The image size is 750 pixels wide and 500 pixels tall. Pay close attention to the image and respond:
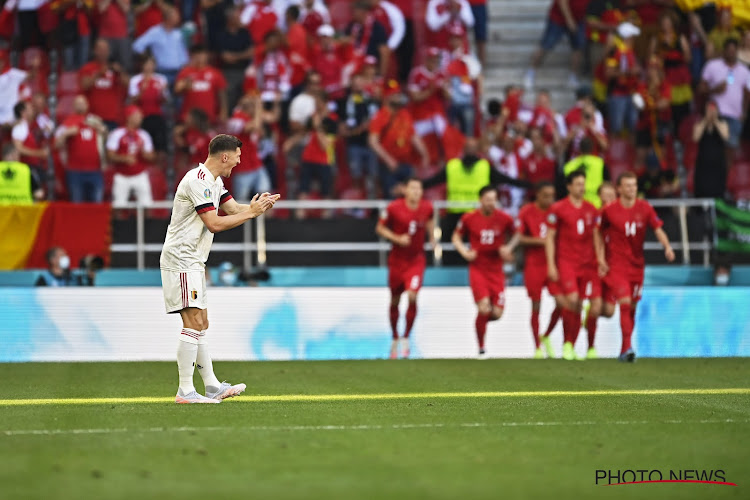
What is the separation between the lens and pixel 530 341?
17.0 meters

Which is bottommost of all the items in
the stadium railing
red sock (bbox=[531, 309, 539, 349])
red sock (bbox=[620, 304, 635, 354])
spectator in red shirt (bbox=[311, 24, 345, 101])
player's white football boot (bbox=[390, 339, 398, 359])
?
player's white football boot (bbox=[390, 339, 398, 359])

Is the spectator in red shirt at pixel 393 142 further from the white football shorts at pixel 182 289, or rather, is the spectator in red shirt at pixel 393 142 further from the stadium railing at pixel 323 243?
the white football shorts at pixel 182 289

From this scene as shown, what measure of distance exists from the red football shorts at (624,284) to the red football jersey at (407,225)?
2526 mm

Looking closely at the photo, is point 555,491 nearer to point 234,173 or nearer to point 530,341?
point 530,341

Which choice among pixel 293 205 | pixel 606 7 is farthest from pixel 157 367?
pixel 606 7

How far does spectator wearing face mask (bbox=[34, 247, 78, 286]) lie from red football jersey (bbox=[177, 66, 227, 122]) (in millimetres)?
3583

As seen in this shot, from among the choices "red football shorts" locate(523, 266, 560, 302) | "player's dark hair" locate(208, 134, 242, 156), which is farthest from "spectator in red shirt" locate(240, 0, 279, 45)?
"player's dark hair" locate(208, 134, 242, 156)

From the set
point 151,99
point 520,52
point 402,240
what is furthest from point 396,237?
point 520,52

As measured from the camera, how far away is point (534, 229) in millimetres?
16109

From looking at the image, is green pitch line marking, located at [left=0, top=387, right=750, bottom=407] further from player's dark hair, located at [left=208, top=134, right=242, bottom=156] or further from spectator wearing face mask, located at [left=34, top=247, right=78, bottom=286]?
spectator wearing face mask, located at [left=34, top=247, right=78, bottom=286]

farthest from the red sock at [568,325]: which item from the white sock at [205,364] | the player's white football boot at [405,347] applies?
the white sock at [205,364]

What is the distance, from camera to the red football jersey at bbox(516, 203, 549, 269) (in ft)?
52.9

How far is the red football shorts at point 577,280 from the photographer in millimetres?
15297

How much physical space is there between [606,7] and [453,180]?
Result: 18.2 feet
